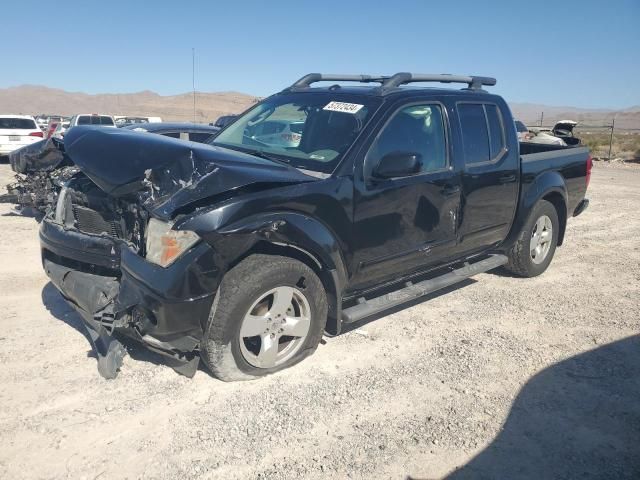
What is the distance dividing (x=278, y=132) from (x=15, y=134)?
1546 centimetres

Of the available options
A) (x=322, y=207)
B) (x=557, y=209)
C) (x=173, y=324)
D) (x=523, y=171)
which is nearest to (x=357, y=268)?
(x=322, y=207)

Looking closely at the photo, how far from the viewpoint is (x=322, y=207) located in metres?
3.49

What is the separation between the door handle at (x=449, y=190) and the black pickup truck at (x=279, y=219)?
1 centimetres

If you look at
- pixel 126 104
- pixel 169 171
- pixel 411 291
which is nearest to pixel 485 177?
pixel 411 291

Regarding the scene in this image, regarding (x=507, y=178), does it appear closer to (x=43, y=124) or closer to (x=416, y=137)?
(x=416, y=137)

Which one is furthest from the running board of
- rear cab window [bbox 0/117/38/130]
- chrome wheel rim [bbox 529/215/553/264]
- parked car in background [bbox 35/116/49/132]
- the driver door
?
parked car in background [bbox 35/116/49/132]

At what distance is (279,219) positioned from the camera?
3.24m

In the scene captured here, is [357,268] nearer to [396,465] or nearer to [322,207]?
[322,207]

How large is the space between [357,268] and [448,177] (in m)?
1.19

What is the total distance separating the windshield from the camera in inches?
152

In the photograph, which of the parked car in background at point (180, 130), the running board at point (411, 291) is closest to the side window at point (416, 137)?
the running board at point (411, 291)

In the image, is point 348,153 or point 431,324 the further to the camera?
point 431,324

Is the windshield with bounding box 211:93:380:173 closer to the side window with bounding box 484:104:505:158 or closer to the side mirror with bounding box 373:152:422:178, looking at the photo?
the side mirror with bounding box 373:152:422:178

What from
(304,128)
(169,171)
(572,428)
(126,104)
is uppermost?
(126,104)
